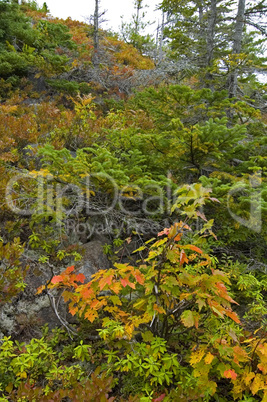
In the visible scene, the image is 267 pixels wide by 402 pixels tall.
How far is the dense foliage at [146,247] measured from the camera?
7.72 feet

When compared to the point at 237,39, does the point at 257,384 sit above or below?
below

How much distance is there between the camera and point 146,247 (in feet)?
9.01

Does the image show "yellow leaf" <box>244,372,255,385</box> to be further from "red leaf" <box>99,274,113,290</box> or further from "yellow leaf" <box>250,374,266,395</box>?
"red leaf" <box>99,274,113,290</box>

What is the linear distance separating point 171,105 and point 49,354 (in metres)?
4.59

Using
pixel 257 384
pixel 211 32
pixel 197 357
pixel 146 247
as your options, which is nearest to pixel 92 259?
pixel 146 247

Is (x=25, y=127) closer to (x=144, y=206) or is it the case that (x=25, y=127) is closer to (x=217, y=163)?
(x=144, y=206)

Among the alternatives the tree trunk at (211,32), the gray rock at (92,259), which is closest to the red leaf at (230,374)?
the gray rock at (92,259)

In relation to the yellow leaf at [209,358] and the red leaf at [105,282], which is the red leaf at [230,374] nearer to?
the yellow leaf at [209,358]

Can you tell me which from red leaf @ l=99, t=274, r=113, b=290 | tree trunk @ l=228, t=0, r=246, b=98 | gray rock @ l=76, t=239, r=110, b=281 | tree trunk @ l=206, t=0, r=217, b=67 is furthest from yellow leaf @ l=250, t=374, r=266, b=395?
tree trunk @ l=206, t=0, r=217, b=67

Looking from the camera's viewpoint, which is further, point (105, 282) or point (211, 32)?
point (211, 32)

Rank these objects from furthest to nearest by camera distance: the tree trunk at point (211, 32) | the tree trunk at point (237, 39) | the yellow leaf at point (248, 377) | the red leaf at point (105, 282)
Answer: the tree trunk at point (211, 32) < the tree trunk at point (237, 39) < the red leaf at point (105, 282) < the yellow leaf at point (248, 377)

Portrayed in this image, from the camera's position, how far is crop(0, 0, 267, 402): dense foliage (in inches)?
92.6

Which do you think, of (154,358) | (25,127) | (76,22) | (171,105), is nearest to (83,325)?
(154,358)

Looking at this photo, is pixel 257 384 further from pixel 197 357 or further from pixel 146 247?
pixel 146 247
